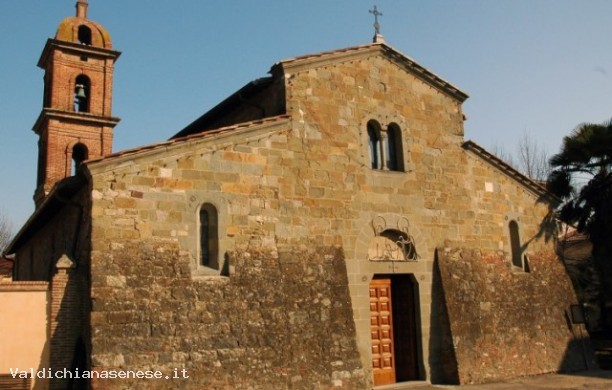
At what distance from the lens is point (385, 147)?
13.6 meters

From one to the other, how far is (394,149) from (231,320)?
6.21 metres

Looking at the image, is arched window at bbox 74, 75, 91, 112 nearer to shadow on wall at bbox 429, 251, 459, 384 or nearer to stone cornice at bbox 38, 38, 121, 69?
stone cornice at bbox 38, 38, 121, 69

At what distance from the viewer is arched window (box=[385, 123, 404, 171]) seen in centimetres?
1364

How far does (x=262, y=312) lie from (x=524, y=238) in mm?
8593

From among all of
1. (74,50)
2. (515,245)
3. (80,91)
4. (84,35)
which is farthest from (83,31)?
(515,245)

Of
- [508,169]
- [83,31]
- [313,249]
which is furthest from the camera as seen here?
[83,31]

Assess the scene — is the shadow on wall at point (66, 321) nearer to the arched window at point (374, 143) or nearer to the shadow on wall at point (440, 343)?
the arched window at point (374, 143)

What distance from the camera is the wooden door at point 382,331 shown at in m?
12.3

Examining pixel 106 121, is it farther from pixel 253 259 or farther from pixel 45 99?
pixel 253 259

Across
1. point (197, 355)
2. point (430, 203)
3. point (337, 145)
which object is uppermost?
point (337, 145)

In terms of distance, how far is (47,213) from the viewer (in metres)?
13.9

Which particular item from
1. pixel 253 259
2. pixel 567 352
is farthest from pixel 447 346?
pixel 253 259

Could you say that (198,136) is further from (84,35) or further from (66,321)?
(84,35)

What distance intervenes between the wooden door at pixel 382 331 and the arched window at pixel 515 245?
450 cm
